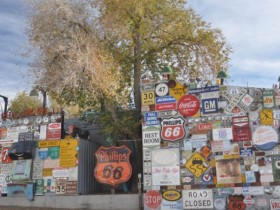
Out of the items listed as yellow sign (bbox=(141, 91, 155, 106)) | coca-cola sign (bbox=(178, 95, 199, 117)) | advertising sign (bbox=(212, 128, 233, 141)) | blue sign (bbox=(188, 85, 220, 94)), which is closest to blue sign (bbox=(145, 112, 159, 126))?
yellow sign (bbox=(141, 91, 155, 106))

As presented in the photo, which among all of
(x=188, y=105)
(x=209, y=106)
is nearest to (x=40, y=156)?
(x=188, y=105)

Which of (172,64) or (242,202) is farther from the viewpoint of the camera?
(172,64)


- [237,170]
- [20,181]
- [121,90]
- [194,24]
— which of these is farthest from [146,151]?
[194,24]

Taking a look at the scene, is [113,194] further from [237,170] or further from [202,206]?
[237,170]

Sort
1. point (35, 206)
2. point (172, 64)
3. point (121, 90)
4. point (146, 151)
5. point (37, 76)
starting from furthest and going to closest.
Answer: point (172, 64), point (121, 90), point (37, 76), point (35, 206), point (146, 151)

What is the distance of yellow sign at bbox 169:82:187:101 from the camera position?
558 inches

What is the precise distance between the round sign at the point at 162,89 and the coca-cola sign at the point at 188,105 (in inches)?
29.7

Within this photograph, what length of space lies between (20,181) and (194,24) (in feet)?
38.0

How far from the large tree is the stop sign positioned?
3429 mm

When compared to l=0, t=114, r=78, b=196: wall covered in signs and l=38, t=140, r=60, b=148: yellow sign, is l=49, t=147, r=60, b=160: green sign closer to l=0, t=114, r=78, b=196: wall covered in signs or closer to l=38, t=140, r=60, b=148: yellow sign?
l=0, t=114, r=78, b=196: wall covered in signs

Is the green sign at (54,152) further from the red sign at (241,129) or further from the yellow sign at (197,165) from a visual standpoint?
the red sign at (241,129)

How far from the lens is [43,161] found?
1609 centimetres

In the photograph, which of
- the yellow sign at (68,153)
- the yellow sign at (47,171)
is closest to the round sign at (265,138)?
the yellow sign at (68,153)

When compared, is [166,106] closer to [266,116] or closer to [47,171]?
[266,116]
